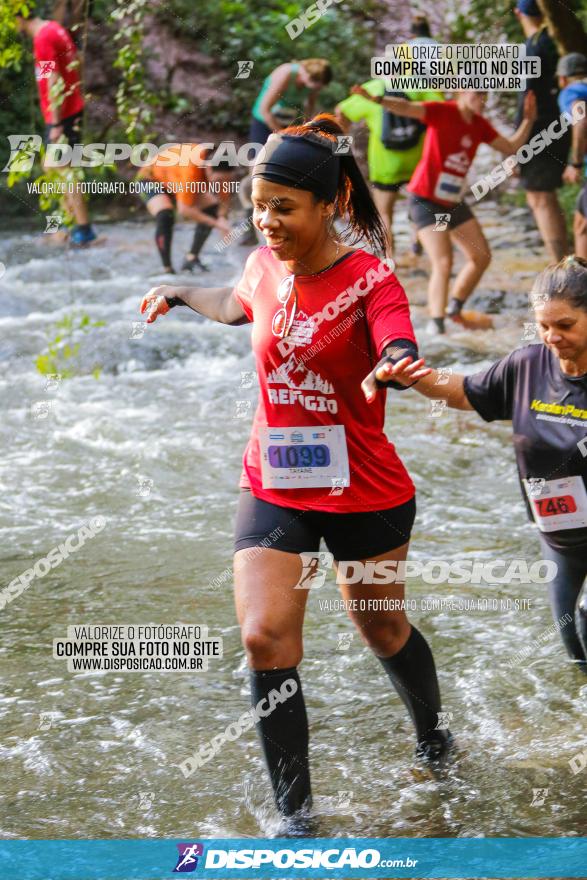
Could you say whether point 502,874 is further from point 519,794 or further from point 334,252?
point 334,252

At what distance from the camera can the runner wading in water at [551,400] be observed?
148 inches

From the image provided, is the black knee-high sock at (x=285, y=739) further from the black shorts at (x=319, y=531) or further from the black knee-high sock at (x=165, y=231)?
the black knee-high sock at (x=165, y=231)

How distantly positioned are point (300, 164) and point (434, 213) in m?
6.33

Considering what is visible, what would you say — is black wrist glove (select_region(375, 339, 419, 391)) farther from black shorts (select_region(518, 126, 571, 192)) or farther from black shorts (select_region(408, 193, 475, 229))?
black shorts (select_region(518, 126, 571, 192))

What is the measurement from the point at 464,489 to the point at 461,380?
317cm

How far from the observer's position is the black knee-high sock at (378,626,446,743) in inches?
150

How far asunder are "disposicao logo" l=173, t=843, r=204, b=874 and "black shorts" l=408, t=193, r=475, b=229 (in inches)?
270

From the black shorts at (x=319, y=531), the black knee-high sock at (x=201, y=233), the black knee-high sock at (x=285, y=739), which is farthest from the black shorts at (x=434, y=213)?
the black knee-high sock at (x=285, y=739)

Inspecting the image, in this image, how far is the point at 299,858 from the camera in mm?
3445

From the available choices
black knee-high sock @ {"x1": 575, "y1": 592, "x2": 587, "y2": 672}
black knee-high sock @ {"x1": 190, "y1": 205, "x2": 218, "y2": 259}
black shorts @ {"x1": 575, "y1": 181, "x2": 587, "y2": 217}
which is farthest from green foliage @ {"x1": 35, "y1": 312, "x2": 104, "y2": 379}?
black knee-high sock @ {"x1": 575, "y1": 592, "x2": 587, "y2": 672}

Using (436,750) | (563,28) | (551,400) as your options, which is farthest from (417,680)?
(563,28)

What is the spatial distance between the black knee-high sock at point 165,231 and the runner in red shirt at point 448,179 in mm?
2833

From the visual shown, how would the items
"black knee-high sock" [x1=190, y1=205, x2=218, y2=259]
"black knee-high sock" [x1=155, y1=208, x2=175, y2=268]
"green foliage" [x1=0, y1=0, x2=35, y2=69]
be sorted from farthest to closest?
"black knee-high sock" [x1=190, y1=205, x2=218, y2=259], "black knee-high sock" [x1=155, y1=208, x2=175, y2=268], "green foliage" [x1=0, y1=0, x2=35, y2=69]

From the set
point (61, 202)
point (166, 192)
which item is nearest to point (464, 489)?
point (61, 202)
